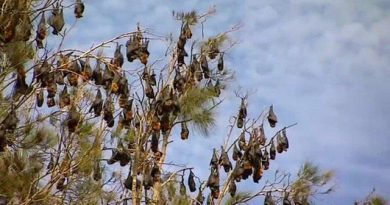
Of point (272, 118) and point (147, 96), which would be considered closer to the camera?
point (147, 96)

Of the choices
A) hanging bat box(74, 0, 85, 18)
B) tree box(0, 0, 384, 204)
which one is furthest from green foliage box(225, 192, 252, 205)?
hanging bat box(74, 0, 85, 18)

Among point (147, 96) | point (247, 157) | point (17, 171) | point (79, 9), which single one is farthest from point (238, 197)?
point (79, 9)

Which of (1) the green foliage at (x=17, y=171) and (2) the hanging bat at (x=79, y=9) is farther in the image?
(1) the green foliage at (x=17, y=171)

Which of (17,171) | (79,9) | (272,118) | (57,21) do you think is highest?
(272,118)

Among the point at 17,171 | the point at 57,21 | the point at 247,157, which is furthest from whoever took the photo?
the point at 247,157

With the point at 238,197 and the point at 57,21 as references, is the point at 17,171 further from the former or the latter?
the point at 238,197

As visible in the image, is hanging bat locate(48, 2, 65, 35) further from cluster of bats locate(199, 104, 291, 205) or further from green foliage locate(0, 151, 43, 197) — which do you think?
cluster of bats locate(199, 104, 291, 205)

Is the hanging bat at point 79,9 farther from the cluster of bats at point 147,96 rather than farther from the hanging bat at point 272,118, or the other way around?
the hanging bat at point 272,118

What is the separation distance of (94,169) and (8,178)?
1367 millimetres

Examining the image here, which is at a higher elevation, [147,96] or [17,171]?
[147,96]

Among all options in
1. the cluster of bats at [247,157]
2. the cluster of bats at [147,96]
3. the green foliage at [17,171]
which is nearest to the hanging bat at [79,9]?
the cluster of bats at [147,96]

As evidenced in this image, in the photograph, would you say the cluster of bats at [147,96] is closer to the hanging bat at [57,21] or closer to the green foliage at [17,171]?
the hanging bat at [57,21]

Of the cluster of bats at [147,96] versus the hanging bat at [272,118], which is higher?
the hanging bat at [272,118]

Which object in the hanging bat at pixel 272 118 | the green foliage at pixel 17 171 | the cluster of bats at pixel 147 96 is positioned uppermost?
the hanging bat at pixel 272 118
